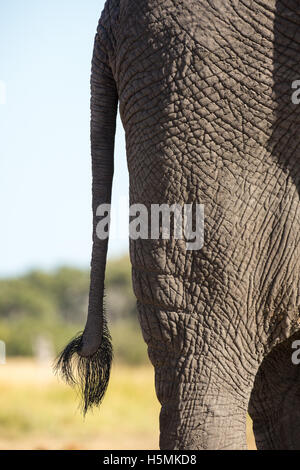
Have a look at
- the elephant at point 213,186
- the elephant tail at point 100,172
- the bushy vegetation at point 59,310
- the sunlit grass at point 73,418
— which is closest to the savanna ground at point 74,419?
the sunlit grass at point 73,418

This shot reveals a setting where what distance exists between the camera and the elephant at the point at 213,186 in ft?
8.52

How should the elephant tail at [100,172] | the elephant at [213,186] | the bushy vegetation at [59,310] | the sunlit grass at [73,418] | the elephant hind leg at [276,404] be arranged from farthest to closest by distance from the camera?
1. the bushy vegetation at [59,310]
2. the sunlit grass at [73,418]
3. the elephant hind leg at [276,404]
4. the elephant tail at [100,172]
5. the elephant at [213,186]

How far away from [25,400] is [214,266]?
9.24 m

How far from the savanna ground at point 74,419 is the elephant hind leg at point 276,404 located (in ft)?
12.5

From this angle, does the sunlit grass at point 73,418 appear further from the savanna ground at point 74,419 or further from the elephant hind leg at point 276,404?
the elephant hind leg at point 276,404

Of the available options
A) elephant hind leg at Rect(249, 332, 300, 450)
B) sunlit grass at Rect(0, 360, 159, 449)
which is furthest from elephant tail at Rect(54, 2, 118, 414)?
sunlit grass at Rect(0, 360, 159, 449)

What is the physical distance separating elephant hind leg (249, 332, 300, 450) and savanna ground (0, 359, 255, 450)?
380 cm

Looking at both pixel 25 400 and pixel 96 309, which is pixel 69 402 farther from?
pixel 96 309

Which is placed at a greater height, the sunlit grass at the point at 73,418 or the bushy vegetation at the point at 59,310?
the bushy vegetation at the point at 59,310

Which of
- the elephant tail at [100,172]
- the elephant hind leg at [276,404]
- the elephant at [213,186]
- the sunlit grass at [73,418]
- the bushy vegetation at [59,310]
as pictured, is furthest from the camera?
the bushy vegetation at [59,310]

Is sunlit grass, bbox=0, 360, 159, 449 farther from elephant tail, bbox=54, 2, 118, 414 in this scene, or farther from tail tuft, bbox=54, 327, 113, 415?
elephant tail, bbox=54, 2, 118, 414

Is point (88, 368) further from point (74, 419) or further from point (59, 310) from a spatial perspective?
point (59, 310)

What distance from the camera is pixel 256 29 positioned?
2.59 metres
